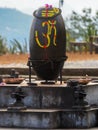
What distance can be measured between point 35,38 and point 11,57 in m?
11.2

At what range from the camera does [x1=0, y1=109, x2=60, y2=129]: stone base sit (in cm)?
1263

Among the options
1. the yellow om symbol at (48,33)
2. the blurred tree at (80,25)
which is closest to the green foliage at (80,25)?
the blurred tree at (80,25)

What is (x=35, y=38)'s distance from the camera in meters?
14.3

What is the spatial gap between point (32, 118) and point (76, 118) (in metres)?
0.89

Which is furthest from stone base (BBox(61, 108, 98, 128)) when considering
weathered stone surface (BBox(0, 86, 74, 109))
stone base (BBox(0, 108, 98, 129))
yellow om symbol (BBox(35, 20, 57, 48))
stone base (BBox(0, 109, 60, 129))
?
yellow om symbol (BBox(35, 20, 57, 48))

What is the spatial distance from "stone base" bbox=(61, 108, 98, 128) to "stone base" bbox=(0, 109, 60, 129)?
0.58ft

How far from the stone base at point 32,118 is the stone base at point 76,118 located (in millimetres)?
178

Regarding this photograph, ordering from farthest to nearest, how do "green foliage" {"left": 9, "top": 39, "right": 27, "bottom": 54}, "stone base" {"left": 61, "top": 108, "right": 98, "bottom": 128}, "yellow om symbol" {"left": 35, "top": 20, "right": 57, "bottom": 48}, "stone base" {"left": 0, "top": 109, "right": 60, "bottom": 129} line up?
"green foliage" {"left": 9, "top": 39, "right": 27, "bottom": 54}
"yellow om symbol" {"left": 35, "top": 20, "right": 57, "bottom": 48}
"stone base" {"left": 61, "top": 108, "right": 98, "bottom": 128}
"stone base" {"left": 0, "top": 109, "right": 60, "bottom": 129}

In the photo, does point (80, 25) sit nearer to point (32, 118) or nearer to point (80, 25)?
point (80, 25)

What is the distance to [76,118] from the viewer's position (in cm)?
1285

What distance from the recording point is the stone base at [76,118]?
1281 centimetres

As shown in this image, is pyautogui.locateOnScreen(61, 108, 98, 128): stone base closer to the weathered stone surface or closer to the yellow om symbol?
the weathered stone surface

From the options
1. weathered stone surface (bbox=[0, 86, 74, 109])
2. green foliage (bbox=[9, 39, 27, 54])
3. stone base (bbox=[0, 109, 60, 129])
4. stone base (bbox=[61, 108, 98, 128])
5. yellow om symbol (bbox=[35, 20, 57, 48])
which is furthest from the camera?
green foliage (bbox=[9, 39, 27, 54])

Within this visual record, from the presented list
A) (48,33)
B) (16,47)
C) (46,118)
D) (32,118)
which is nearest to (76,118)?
(46,118)
